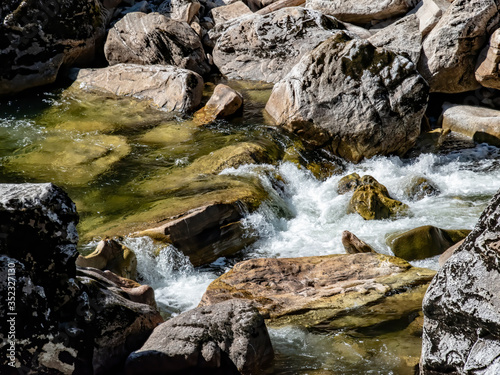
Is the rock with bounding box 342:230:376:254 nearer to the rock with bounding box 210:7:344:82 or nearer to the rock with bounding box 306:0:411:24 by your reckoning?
the rock with bounding box 210:7:344:82

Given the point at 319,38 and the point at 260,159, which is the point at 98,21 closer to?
the point at 319,38

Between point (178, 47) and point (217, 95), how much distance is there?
117 inches

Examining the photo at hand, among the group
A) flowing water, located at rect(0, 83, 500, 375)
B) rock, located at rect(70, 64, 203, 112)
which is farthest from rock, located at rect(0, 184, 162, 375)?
rock, located at rect(70, 64, 203, 112)

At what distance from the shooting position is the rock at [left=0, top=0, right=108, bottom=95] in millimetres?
13000

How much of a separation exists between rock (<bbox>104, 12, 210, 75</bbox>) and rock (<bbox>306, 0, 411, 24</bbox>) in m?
3.39

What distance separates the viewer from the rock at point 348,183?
891cm

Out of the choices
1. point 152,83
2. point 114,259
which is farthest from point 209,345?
point 152,83

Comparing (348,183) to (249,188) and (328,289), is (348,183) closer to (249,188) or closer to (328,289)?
(249,188)

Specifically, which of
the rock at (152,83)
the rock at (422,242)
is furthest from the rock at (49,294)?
the rock at (152,83)

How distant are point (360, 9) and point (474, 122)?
4554 mm

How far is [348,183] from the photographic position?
8.97 meters

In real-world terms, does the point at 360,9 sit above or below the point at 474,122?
above

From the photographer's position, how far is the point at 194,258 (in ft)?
23.3

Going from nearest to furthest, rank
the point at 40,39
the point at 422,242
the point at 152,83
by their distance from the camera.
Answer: the point at 422,242
the point at 152,83
the point at 40,39
